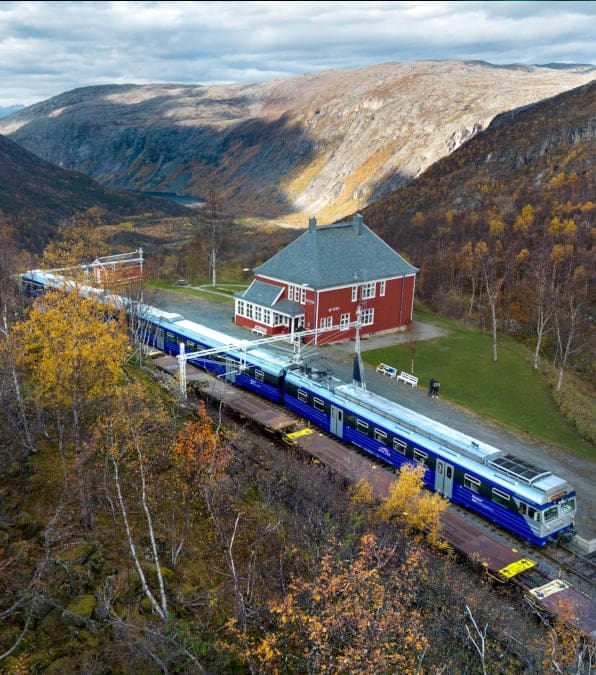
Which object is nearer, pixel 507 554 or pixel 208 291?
pixel 507 554

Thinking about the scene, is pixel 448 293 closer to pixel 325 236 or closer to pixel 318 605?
pixel 325 236

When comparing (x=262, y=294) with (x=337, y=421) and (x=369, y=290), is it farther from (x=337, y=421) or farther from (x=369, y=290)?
(x=337, y=421)

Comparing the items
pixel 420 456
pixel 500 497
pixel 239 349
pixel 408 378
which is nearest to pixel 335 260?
pixel 408 378

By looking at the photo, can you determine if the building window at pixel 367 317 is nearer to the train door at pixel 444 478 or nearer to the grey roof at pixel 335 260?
the grey roof at pixel 335 260

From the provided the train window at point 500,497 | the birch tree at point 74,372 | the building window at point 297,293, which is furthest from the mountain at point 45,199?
the train window at point 500,497

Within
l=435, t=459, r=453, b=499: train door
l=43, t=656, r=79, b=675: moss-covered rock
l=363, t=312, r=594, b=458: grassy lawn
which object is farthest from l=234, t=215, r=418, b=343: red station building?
l=43, t=656, r=79, b=675: moss-covered rock

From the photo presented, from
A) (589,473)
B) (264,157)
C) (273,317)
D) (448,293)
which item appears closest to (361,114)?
(264,157)

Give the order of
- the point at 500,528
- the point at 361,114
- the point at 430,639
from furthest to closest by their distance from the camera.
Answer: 1. the point at 361,114
2. the point at 500,528
3. the point at 430,639
